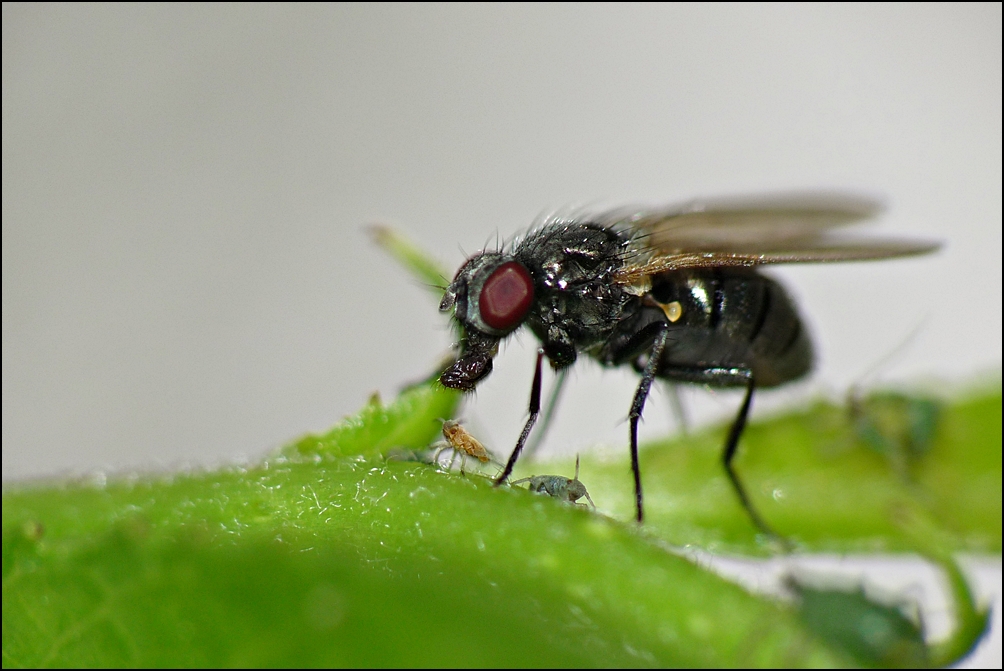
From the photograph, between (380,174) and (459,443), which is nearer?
(459,443)

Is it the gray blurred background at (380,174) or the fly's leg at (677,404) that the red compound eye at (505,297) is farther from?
the gray blurred background at (380,174)

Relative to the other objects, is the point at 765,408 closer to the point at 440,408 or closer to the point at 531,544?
the point at 440,408

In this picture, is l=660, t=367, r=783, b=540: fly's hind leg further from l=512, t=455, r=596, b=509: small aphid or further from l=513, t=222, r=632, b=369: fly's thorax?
l=512, t=455, r=596, b=509: small aphid

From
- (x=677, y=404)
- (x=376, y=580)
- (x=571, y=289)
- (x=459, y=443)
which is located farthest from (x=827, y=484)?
(x=376, y=580)

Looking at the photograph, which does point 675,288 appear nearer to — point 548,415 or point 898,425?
point 548,415

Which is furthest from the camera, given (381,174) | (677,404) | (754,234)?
(381,174)

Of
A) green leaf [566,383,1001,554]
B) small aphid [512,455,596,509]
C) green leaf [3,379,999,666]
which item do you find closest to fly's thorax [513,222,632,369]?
green leaf [566,383,1001,554]
